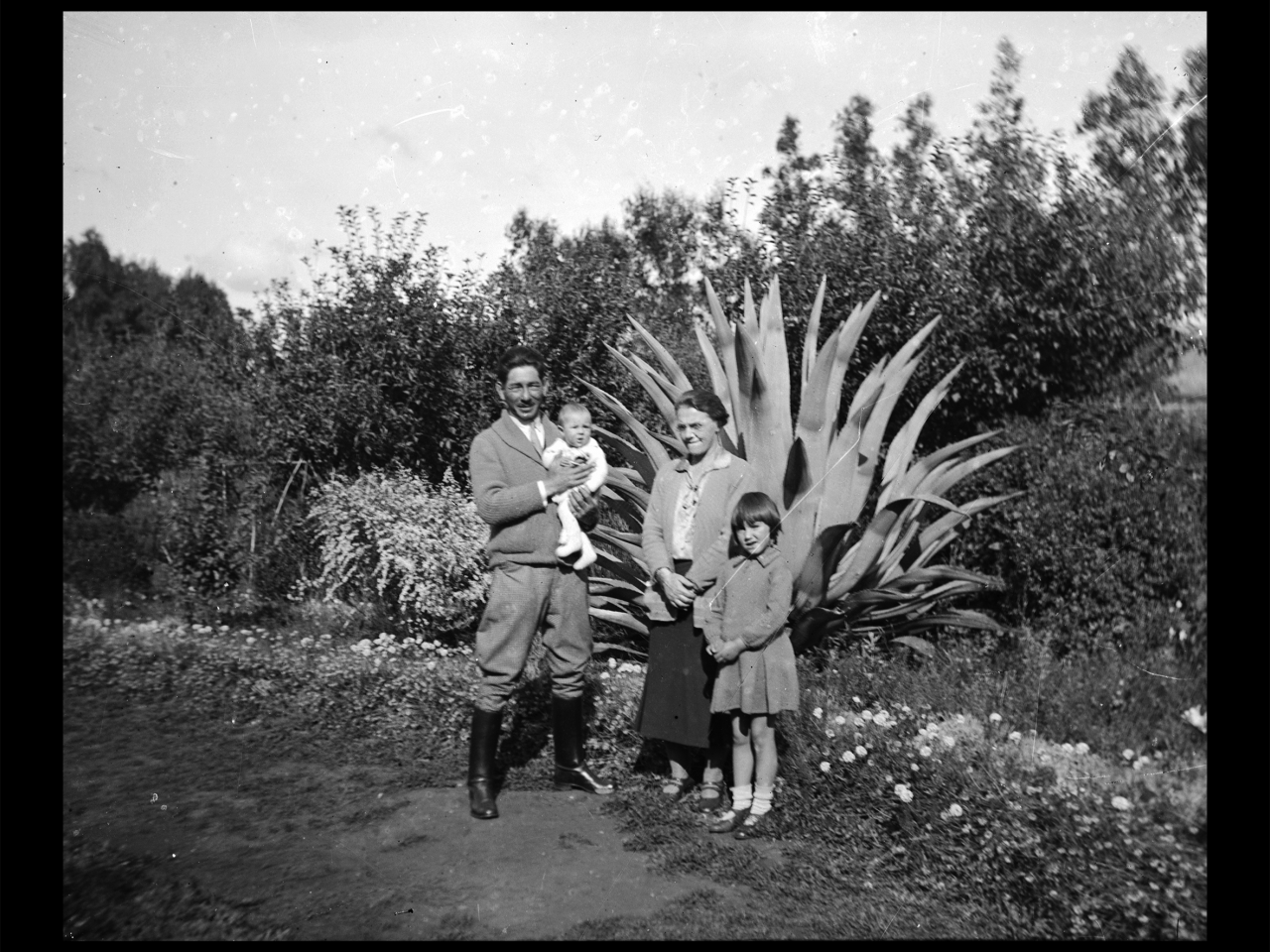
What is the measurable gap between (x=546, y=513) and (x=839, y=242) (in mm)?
3734

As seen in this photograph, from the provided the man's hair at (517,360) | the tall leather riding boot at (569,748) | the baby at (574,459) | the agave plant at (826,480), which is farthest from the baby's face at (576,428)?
the tall leather riding boot at (569,748)

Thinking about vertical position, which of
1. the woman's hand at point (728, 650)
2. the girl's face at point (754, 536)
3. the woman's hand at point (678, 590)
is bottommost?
the woman's hand at point (728, 650)

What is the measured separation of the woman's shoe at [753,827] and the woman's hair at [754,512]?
3.70 ft

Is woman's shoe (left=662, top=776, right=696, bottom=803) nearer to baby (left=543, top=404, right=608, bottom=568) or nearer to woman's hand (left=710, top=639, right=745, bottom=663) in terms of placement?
woman's hand (left=710, top=639, right=745, bottom=663)

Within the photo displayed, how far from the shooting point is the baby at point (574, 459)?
12.9ft

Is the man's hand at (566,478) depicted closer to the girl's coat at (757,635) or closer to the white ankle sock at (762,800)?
the girl's coat at (757,635)

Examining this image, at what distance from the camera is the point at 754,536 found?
3.79m

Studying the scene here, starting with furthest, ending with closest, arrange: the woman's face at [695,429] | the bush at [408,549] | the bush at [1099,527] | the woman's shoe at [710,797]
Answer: the bush at [408,549] → the bush at [1099,527] → the woman's face at [695,429] → the woman's shoe at [710,797]

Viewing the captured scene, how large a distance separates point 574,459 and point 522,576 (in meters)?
0.54

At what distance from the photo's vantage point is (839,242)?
6727mm

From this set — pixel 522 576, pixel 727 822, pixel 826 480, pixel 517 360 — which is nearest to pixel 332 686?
pixel 522 576
